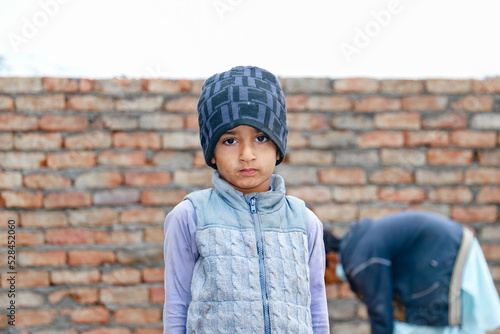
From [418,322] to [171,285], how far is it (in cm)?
136

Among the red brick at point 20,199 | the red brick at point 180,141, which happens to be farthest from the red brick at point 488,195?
the red brick at point 20,199

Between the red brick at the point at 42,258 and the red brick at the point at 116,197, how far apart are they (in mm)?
332

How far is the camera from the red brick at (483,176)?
2457mm

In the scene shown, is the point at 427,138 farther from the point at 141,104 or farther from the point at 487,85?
the point at 141,104

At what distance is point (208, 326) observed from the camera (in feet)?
→ 3.18

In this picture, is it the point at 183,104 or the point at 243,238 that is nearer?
the point at 243,238

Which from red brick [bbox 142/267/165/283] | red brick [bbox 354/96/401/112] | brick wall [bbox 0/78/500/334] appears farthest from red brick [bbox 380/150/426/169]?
red brick [bbox 142/267/165/283]

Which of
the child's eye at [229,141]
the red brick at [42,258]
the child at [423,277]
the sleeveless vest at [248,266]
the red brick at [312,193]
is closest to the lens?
the sleeveless vest at [248,266]

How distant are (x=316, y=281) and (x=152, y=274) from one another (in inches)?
57.0

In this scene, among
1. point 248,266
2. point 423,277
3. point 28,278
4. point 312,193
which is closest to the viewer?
point 248,266

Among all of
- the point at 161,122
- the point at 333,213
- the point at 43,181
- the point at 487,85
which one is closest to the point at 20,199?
the point at 43,181

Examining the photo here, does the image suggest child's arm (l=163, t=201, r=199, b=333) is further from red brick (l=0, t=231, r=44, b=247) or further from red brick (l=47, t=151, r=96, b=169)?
red brick (l=0, t=231, r=44, b=247)

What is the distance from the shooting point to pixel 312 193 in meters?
2.42

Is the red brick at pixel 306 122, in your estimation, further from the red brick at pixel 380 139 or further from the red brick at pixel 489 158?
the red brick at pixel 489 158
